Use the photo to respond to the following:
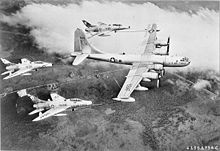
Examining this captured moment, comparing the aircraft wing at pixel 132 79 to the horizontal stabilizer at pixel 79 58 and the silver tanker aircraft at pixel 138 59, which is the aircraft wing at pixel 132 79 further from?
the horizontal stabilizer at pixel 79 58

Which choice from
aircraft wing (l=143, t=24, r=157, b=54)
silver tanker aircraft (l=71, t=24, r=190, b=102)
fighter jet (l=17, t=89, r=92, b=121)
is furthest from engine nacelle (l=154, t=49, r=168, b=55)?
fighter jet (l=17, t=89, r=92, b=121)

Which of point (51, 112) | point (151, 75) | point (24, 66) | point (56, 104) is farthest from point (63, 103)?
point (151, 75)

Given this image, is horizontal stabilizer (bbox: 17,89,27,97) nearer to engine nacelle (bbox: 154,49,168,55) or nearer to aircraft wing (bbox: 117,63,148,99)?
aircraft wing (bbox: 117,63,148,99)

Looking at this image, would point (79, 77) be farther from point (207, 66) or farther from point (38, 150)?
point (207, 66)

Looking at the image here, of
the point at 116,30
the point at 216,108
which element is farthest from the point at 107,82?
the point at 216,108

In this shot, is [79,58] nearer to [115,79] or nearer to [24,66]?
[115,79]
